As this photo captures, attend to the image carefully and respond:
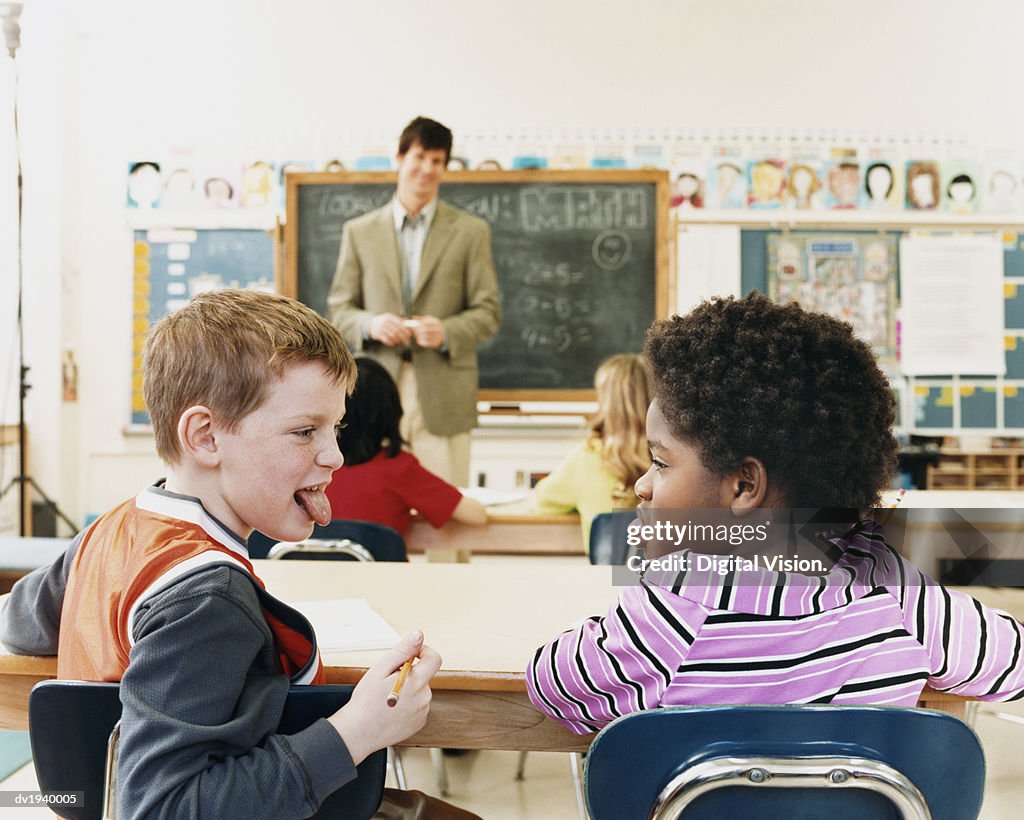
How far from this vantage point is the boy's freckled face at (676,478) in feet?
3.19

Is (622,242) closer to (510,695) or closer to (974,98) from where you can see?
(974,98)

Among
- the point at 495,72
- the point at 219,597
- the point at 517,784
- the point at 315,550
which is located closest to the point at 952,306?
the point at 495,72

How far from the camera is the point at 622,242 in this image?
4781mm

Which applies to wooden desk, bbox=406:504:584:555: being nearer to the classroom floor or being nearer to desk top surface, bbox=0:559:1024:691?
the classroom floor

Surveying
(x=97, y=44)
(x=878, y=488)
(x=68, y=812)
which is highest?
(x=97, y=44)

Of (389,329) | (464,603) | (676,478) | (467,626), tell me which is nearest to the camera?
(676,478)

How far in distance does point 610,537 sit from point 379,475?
1.82 ft

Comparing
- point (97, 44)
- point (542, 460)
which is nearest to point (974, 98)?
point (542, 460)

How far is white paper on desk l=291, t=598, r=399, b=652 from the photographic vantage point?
117 cm

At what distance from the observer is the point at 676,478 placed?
99cm

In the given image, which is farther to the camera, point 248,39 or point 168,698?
point 248,39

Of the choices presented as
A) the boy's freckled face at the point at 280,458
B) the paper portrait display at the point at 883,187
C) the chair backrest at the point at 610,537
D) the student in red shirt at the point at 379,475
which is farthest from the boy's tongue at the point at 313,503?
the paper portrait display at the point at 883,187

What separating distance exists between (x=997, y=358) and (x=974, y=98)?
130cm

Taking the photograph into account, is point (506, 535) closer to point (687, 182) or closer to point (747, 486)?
point (747, 486)
